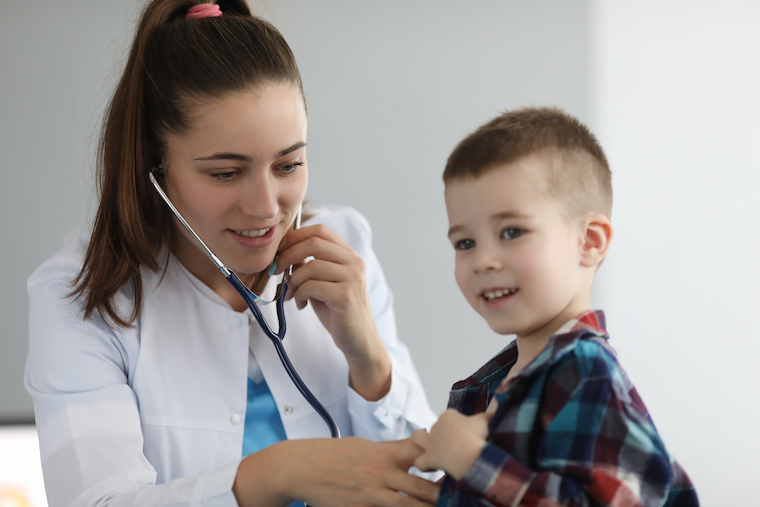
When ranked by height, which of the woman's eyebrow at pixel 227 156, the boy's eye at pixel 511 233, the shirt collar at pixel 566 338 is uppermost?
the woman's eyebrow at pixel 227 156

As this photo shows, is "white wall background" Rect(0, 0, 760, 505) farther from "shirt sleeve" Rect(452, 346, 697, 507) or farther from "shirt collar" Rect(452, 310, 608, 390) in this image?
"shirt sleeve" Rect(452, 346, 697, 507)

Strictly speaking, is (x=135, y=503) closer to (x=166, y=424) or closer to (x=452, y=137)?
(x=166, y=424)

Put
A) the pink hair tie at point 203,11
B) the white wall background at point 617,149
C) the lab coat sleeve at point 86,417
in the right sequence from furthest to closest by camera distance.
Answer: the white wall background at point 617,149
the pink hair tie at point 203,11
the lab coat sleeve at point 86,417

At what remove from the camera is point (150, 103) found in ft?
3.86

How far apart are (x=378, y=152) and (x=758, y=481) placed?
1745 millimetres

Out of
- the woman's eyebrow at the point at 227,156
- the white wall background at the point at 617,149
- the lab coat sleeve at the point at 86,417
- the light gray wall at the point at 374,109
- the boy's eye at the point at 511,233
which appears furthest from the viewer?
the white wall background at the point at 617,149

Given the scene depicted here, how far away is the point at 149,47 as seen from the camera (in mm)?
1182

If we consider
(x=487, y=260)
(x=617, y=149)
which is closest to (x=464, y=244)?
(x=487, y=260)

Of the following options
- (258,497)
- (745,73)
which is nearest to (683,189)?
(745,73)

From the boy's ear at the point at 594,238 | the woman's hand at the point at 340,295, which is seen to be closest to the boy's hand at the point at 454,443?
the boy's ear at the point at 594,238

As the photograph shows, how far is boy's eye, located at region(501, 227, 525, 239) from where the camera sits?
733mm

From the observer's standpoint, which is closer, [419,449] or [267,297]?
[419,449]

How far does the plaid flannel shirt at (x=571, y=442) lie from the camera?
2.07ft

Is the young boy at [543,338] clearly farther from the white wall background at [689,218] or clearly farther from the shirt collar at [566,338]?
the white wall background at [689,218]
